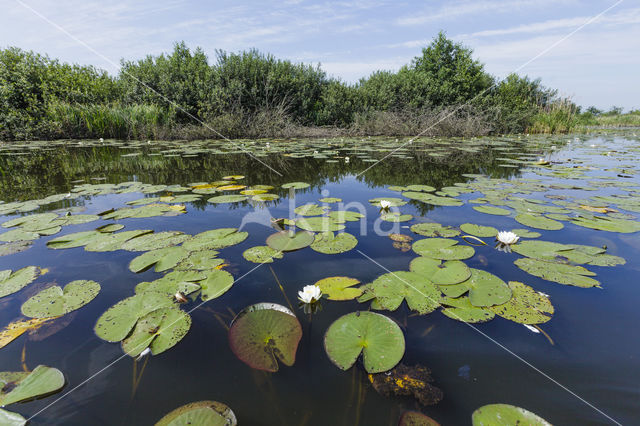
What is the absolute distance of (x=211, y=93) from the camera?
9211 mm

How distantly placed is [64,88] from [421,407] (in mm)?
14784

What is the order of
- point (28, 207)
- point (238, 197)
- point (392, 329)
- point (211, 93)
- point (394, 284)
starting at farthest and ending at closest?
point (211, 93), point (238, 197), point (28, 207), point (394, 284), point (392, 329)

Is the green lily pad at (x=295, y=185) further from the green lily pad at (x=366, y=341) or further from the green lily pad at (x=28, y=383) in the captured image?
the green lily pad at (x=28, y=383)

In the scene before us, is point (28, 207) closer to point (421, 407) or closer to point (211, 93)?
point (421, 407)

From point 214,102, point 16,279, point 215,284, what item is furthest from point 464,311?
point 214,102

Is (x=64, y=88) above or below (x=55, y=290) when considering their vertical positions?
above

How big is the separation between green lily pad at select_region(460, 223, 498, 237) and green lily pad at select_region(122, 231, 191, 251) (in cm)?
184

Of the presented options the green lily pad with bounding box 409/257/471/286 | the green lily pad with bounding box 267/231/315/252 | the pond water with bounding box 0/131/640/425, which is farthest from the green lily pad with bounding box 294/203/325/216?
the green lily pad with bounding box 409/257/471/286

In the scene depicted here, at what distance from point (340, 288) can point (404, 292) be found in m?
0.28

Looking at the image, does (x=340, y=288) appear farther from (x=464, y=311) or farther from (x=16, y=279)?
(x=16, y=279)

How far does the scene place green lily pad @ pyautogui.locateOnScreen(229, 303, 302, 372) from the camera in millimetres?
836

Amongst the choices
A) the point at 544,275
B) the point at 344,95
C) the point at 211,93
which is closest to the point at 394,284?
the point at 544,275

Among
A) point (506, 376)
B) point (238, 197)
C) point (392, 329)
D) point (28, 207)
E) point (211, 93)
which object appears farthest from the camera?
point (211, 93)

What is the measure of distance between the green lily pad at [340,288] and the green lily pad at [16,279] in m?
1.32
